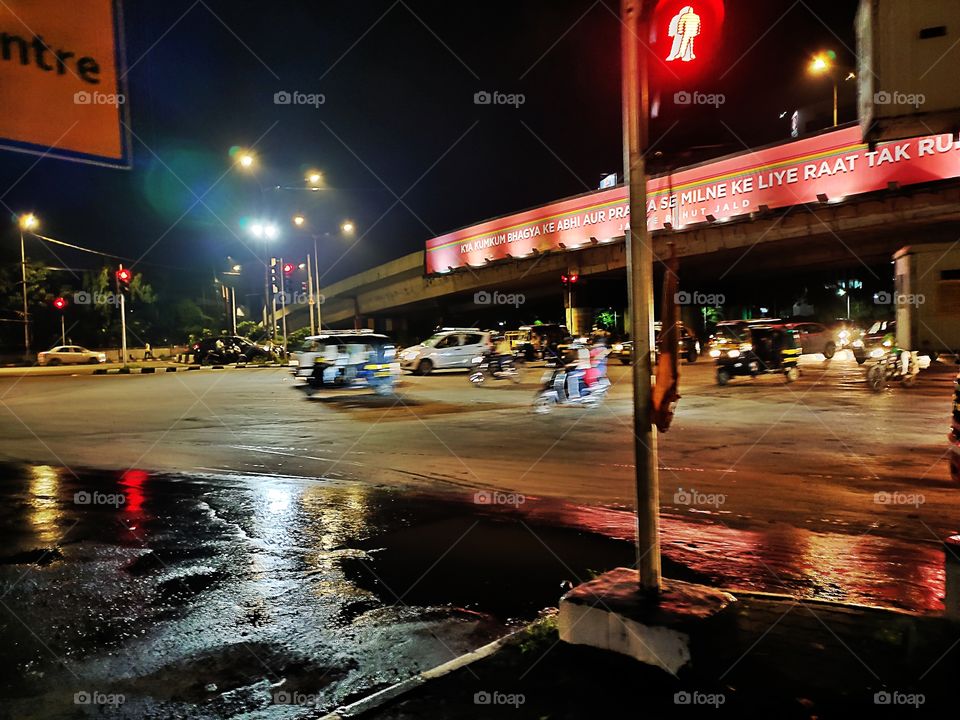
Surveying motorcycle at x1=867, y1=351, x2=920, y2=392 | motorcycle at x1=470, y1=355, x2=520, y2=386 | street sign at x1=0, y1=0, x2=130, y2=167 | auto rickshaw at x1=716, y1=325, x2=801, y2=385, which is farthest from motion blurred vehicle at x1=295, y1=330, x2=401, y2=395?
street sign at x1=0, y1=0, x2=130, y2=167

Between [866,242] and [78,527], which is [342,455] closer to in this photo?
[78,527]

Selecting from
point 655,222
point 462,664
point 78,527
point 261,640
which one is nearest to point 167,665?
point 261,640

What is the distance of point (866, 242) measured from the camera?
105 ft

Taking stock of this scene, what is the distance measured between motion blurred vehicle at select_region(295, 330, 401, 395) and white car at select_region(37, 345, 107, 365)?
97.9ft

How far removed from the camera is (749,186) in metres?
31.6

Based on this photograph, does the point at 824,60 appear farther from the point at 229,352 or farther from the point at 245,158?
the point at 229,352

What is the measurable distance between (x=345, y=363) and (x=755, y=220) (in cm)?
2059

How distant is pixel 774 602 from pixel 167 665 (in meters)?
3.61

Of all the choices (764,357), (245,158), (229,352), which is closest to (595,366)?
(764,357)

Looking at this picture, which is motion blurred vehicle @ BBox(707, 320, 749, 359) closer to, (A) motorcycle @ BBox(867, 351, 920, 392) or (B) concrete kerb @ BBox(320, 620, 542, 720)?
(A) motorcycle @ BBox(867, 351, 920, 392)

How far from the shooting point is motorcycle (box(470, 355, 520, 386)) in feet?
79.6

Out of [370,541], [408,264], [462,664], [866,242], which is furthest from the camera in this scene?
[408,264]

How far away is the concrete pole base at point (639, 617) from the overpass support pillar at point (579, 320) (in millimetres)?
38054

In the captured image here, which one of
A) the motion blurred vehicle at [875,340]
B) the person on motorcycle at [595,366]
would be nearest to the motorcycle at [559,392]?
the person on motorcycle at [595,366]
